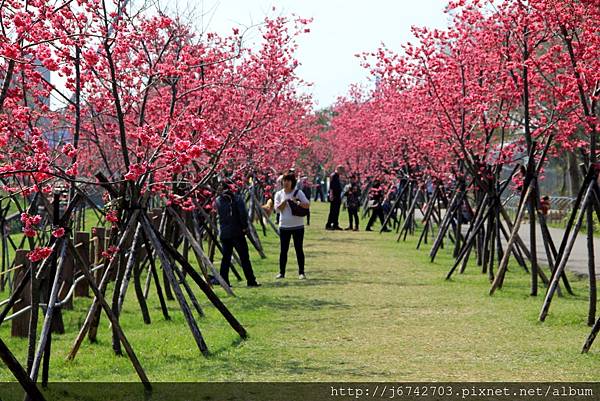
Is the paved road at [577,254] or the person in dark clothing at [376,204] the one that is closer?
the paved road at [577,254]

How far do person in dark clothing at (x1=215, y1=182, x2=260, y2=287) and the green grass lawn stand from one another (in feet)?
1.58

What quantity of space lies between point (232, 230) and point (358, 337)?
5843 mm

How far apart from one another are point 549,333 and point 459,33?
24.3 ft

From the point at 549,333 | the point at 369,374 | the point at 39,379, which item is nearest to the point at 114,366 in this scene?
the point at 39,379

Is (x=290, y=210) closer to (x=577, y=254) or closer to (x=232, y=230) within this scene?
(x=232, y=230)

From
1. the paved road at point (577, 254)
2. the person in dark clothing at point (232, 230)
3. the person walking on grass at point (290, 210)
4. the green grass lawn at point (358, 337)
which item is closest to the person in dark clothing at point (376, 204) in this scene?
the paved road at point (577, 254)

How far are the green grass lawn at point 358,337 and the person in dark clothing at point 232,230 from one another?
0.48m

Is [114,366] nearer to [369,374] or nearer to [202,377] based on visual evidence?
[202,377]

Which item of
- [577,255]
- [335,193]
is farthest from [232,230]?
[335,193]

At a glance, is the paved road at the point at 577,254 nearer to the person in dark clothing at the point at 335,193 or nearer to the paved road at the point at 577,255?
the paved road at the point at 577,255

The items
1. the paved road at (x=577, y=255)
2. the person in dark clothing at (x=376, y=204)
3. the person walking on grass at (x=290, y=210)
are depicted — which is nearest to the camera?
the person walking on grass at (x=290, y=210)

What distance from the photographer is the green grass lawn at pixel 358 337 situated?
340 inches

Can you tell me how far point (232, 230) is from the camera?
1605 cm

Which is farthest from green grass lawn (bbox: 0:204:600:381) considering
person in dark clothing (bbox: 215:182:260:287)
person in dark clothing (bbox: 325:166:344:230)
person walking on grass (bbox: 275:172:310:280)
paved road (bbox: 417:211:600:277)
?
person in dark clothing (bbox: 325:166:344:230)
